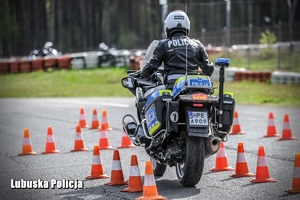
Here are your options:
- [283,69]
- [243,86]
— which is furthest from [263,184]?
[283,69]

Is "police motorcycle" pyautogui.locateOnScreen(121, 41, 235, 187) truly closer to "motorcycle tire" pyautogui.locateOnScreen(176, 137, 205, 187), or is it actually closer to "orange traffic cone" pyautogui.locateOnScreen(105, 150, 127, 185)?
"motorcycle tire" pyautogui.locateOnScreen(176, 137, 205, 187)

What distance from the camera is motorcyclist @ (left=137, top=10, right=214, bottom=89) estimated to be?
8648 millimetres

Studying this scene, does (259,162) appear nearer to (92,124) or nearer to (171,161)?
(171,161)

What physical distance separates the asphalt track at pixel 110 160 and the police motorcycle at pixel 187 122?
1.21 feet

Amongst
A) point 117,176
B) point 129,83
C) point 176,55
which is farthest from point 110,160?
point 176,55

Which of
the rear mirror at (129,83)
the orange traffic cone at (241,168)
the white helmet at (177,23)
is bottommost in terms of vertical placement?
the orange traffic cone at (241,168)

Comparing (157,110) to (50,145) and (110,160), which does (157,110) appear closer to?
(110,160)

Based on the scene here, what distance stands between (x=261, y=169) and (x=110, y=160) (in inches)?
120

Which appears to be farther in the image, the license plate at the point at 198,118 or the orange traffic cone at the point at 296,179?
the license plate at the point at 198,118

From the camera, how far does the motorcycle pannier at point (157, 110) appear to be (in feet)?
26.9

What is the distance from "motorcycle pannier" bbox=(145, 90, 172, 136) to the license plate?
1.45 ft

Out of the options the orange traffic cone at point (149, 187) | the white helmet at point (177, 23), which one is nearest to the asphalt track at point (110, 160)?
the orange traffic cone at point (149, 187)

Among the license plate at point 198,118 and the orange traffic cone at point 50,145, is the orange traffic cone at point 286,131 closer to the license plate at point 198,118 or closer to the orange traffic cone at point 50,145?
the orange traffic cone at point 50,145

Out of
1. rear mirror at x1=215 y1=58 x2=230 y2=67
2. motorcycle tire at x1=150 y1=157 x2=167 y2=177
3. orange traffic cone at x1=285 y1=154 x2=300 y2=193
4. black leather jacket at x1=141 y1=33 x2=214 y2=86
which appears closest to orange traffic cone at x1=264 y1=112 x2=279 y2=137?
motorcycle tire at x1=150 y1=157 x2=167 y2=177
